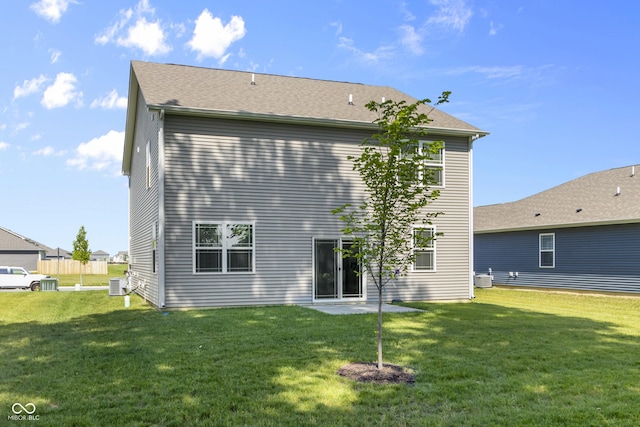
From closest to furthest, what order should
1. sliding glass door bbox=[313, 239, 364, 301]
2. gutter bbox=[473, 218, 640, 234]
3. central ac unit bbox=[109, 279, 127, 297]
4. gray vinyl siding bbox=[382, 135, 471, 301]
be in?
sliding glass door bbox=[313, 239, 364, 301]
gray vinyl siding bbox=[382, 135, 471, 301]
central ac unit bbox=[109, 279, 127, 297]
gutter bbox=[473, 218, 640, 234]

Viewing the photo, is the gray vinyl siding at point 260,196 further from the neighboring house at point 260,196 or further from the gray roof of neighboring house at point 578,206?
the gray roof of neighboring house at point 578,206

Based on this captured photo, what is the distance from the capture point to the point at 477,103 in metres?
16.6

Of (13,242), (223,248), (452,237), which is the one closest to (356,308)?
(223,248)

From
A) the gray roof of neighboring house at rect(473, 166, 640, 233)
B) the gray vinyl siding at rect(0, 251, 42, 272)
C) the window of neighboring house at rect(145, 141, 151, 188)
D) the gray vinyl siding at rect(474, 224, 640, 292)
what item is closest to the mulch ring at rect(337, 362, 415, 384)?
the window of neighboring house at rect(145, 141, 151, 188)

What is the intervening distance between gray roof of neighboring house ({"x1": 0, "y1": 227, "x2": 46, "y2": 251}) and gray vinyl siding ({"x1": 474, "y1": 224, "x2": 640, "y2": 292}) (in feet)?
134

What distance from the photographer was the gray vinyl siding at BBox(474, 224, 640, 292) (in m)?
18.1

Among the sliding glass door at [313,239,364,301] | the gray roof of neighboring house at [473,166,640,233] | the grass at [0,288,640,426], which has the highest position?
the gray roof of neighboring house at [473,166,640,233]

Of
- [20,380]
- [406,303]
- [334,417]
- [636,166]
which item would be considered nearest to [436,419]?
[334,417]

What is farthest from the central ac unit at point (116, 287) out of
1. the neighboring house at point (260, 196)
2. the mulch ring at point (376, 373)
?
the mulch ring at point (376, 373)

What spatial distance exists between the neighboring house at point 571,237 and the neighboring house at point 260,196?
7007mm

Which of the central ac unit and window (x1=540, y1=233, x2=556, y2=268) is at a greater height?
window (x1=540, y1=233, x2=556, y2=268)

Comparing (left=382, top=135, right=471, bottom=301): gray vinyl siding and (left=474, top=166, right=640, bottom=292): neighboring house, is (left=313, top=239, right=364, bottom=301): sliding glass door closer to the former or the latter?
(left=382, top=135, right=471, bottom=301): gray vinyl siding

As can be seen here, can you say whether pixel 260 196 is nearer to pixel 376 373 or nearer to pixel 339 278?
pixel 339 278

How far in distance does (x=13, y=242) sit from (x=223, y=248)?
→ 132 ft
